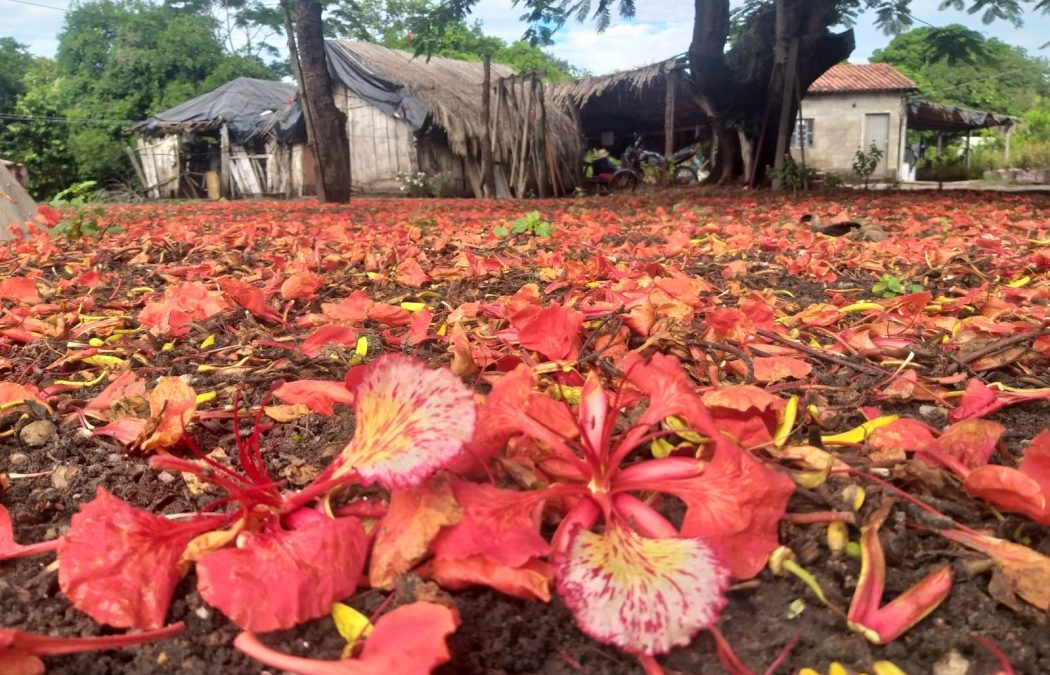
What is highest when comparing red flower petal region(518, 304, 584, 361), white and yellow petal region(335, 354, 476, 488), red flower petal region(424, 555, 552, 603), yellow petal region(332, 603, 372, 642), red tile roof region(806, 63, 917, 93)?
red tile roof region(806, 63, 917, 93)

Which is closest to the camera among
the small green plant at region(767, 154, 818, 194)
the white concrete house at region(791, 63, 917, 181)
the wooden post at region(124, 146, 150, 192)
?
the small green plant at region(767, 154, 818, 194)

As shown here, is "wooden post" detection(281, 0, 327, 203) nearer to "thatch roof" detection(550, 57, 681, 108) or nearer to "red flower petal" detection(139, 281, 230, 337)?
"thatch roof" detection(550, 57, 681, 108)

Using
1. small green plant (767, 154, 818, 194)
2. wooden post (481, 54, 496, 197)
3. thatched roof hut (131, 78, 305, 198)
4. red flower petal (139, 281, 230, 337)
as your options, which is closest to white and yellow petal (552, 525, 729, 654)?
red flower petal (139, 281, 230, 337)

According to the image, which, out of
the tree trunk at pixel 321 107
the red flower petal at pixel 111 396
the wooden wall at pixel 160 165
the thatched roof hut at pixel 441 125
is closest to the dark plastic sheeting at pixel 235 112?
the wooden wall at pixel 160 165

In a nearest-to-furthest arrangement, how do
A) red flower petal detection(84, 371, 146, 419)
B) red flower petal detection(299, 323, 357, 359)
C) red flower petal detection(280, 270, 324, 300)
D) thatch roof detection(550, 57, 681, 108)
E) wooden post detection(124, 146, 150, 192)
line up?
red flower petal detection(84, 371, 146, 419) < red flower petal detection(299, 323, 357, 359) < red flower petal detection(280, 270, 324, 300) < thatch roof detection(550, 57, 681, 108) < wooden post detection(124, 146, 150, 192)

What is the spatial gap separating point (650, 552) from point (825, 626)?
19 cm

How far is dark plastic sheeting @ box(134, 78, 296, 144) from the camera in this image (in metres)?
21.9

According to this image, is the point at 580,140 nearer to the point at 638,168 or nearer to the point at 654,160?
the point at 638,168

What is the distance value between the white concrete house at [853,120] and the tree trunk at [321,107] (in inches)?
869

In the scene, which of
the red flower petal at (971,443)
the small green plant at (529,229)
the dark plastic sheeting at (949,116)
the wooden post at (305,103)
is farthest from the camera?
the dark plastic sheeting at (949,116)

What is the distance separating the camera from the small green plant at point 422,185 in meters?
16.0

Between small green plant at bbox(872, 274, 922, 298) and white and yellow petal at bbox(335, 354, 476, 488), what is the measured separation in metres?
1.94

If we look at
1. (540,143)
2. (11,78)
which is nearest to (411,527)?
(540,143)

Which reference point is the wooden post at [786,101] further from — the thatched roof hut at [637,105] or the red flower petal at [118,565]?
the red flower petal at [118,565]
